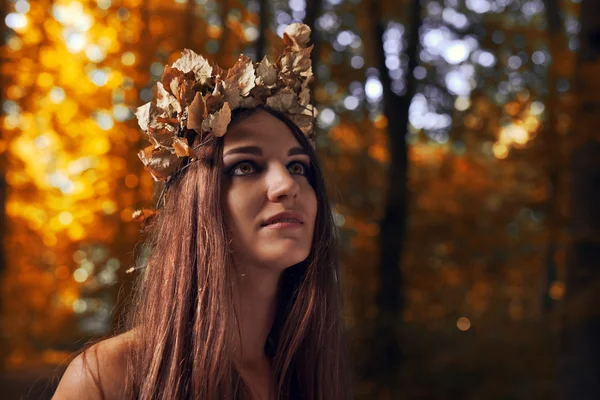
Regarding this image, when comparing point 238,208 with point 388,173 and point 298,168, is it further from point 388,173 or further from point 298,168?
point 388,173

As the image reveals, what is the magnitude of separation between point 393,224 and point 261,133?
480cm

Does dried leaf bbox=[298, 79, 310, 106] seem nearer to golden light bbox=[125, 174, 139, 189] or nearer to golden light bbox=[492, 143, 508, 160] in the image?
golden light bbox=[492, 143, 508, 160]

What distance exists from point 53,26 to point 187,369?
5.12 metres

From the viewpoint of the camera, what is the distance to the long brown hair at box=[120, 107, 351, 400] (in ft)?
5.96

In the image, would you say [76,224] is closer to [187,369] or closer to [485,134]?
[485,134]

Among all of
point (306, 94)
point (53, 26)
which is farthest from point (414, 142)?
point (306, 94)

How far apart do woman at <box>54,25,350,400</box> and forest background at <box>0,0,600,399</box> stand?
3.10 m

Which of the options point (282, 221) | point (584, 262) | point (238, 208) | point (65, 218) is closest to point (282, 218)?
point (282, 221)

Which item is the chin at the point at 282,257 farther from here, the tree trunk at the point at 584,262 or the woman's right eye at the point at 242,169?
the tree trunk at the point at 584,262

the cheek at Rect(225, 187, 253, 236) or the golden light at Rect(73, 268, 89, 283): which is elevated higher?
the cheek at Rect(225, 187, 253, 236)

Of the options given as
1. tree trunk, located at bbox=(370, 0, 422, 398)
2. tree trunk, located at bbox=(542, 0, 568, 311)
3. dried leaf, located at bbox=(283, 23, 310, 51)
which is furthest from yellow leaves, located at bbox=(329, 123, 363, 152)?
dried leaf, located at bbox=(283, 23, 310, 51)

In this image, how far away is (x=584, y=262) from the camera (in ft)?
17.1

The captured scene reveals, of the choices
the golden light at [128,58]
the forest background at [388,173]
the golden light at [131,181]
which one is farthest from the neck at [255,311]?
the golden light at [128,58]

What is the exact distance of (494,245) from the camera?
6355 millimetres
